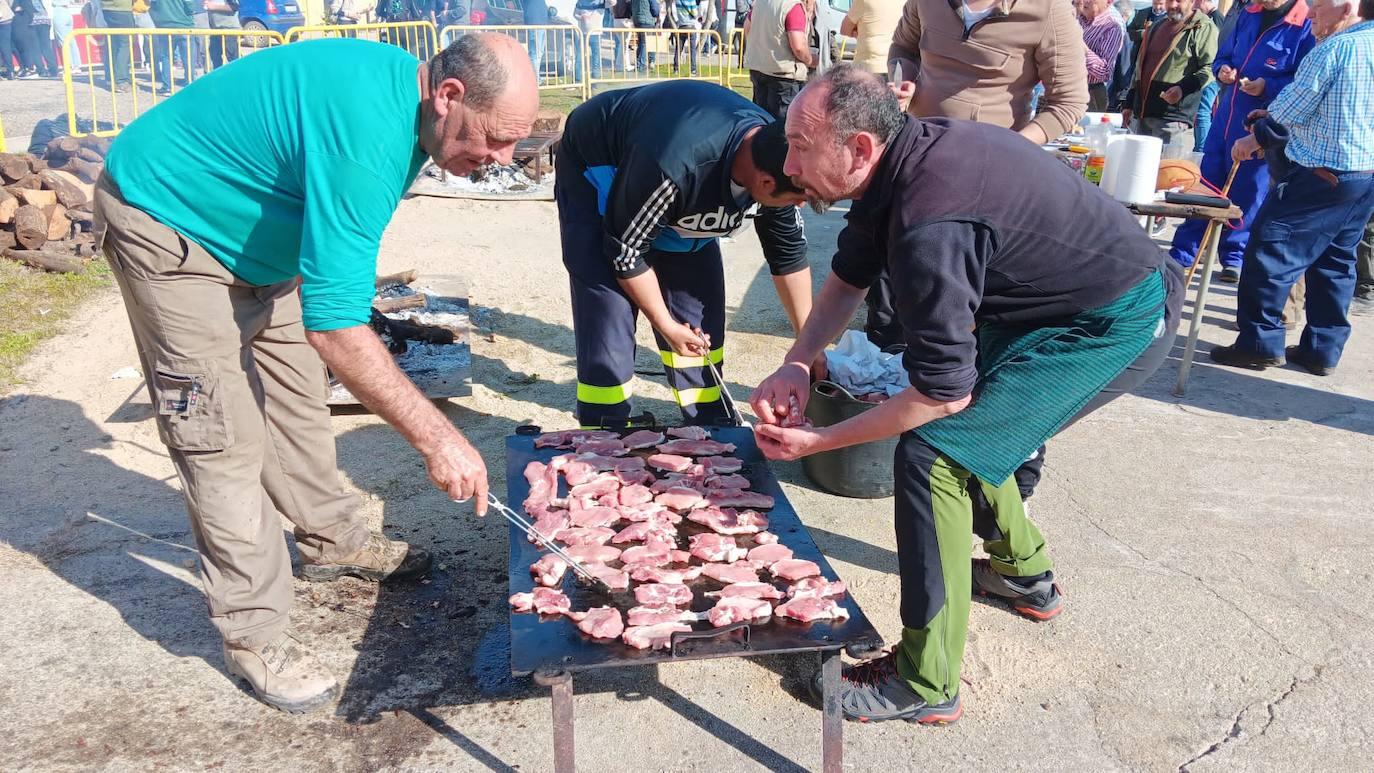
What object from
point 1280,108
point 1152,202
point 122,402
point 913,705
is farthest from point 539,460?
point 1280,108

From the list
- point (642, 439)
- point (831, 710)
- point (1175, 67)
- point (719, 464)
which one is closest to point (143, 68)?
point (1175, 67)

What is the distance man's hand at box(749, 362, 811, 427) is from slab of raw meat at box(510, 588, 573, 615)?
39.3 inches

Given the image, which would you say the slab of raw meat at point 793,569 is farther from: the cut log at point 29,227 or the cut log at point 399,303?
the cut log at point 29,227

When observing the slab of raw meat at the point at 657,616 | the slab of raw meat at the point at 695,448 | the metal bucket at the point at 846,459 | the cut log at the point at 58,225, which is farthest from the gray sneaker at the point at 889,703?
the cut log at the point at 58,225

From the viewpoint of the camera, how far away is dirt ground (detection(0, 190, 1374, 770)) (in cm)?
296

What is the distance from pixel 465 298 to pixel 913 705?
4.41 metres

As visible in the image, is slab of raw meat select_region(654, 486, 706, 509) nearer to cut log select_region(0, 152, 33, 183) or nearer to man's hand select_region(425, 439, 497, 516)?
man's hand select_region(425, 439, 497, 516)

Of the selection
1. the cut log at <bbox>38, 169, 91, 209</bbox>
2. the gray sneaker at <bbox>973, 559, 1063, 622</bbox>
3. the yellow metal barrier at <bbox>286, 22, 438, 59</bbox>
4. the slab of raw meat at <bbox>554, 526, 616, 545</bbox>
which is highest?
the yellow metal barrier at <bbox>286, 22, 438, 59</bbox>

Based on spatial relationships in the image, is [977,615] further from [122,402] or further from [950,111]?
[122,402]

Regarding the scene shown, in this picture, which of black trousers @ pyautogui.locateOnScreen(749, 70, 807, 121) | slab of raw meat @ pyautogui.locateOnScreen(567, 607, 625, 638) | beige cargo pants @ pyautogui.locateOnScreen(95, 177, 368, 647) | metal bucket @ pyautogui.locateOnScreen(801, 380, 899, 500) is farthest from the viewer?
black trousers @ pyautogui.locateOnScreen(749, 70, 807, 121)

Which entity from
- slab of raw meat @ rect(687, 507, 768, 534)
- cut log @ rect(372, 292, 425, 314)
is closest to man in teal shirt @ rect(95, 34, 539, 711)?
slab of raw meat @ rect(687, 507, 768, 534)

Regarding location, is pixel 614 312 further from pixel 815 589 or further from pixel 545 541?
pixel 815 589

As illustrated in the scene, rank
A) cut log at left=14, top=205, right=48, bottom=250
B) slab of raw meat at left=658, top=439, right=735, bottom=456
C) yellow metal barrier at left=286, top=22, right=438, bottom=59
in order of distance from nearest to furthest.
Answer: slab of raw meat at left=658, top=439, right=735, bottom=456 → cut log at left=14, top=205, right=48, bottom=250 → yellow metal barrier at left=286, top=22, right=438, bottom=59

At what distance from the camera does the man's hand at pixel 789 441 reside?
301 cm
